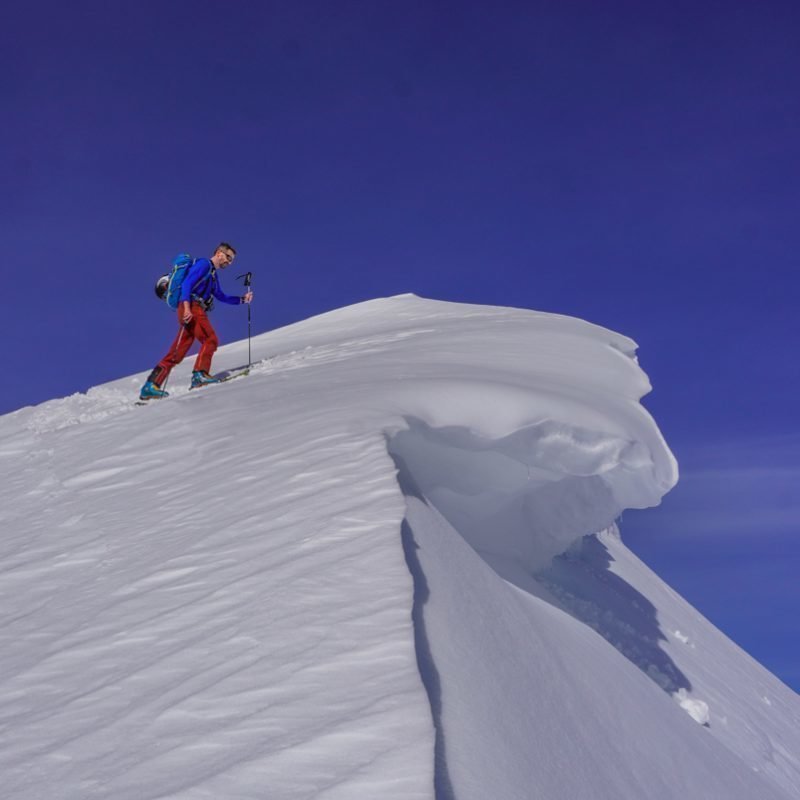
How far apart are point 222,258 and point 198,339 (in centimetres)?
81

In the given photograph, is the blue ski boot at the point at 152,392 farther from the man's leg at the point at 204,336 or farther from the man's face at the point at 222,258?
the man's face at the point at 222,258

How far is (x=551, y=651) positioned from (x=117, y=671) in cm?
160

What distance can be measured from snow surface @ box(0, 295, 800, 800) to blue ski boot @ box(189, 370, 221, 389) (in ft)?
2.94

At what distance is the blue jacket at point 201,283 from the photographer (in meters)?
8.38

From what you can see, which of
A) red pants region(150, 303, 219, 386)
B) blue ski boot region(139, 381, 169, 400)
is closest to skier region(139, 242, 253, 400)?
red pants region(150, 303, 219, 386)

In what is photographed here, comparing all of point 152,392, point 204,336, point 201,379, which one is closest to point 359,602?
point 152,392

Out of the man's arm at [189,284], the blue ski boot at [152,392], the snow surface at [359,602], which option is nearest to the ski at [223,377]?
the blue ski boot at [152,392]

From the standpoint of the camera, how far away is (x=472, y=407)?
15.0ft

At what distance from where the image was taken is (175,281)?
27.6 ft

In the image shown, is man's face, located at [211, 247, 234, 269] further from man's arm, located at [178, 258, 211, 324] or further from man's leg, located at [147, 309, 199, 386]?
man's leg, located at [147, 309, 199, 386]

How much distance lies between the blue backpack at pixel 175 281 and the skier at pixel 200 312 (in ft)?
0.15

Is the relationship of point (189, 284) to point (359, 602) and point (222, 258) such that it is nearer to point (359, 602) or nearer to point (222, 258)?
point (222, 258)

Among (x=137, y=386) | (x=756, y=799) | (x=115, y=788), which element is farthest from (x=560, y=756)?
(x=137, y=386)

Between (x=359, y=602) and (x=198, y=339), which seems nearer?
(x=359, y=602)
